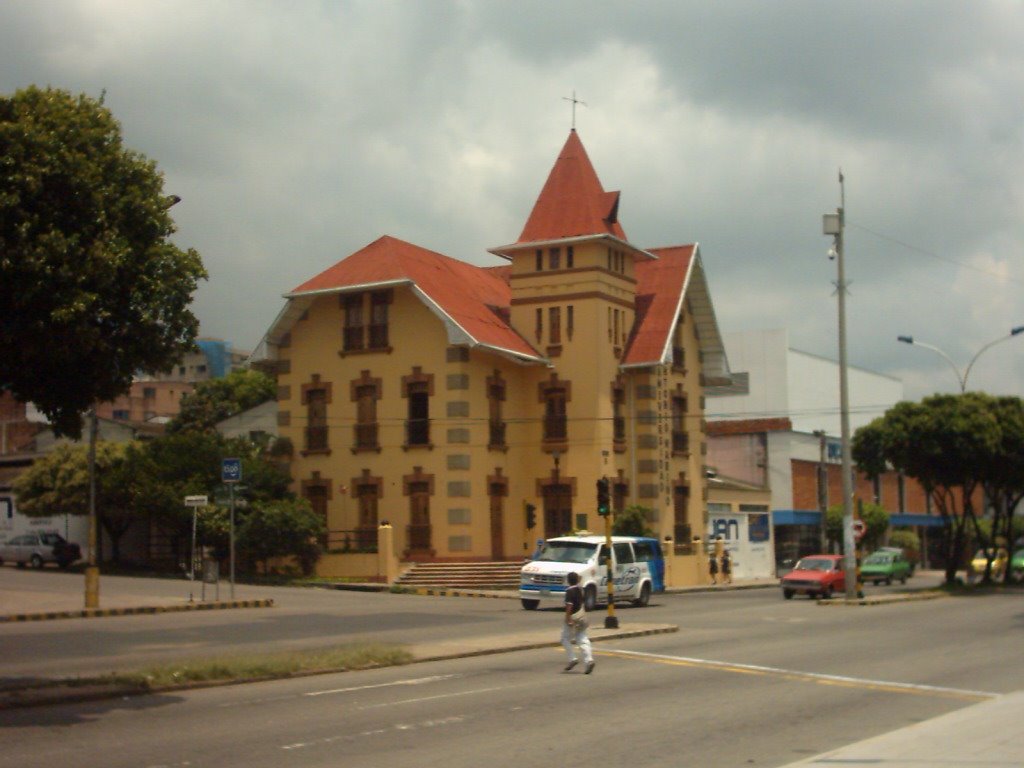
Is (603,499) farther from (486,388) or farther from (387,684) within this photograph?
(486,388)

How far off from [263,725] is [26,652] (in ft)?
31.6

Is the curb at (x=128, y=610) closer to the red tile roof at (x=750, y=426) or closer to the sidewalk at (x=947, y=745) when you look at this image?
the sidewalk at (x=947, y=745)

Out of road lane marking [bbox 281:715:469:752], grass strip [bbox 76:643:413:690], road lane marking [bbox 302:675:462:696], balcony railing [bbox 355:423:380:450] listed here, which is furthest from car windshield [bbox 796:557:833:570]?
road lane marking [bbox 281:715:469:752]

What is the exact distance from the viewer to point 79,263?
15164 mm

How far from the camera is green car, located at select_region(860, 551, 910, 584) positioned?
56844 millimetres

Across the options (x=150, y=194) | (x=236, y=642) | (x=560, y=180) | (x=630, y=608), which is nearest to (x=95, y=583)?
(x=236, y=642)

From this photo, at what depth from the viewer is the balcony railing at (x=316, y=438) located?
165 ft

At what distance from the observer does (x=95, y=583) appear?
101 ft

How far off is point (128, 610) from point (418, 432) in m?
18.4

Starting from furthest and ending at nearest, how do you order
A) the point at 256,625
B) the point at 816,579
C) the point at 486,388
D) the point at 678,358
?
the point at 678,358 < the point at 486,388 < the point at 816,579 < the point at 256,625

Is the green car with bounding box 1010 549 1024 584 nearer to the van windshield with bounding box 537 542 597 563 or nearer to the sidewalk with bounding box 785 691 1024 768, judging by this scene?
the van windshield with bounding box 537 542 597 563

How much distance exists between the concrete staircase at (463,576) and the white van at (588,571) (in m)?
8.11

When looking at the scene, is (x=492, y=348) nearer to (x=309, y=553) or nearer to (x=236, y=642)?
(x=309, y=553)

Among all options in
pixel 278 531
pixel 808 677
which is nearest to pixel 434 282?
pixel 278 531
